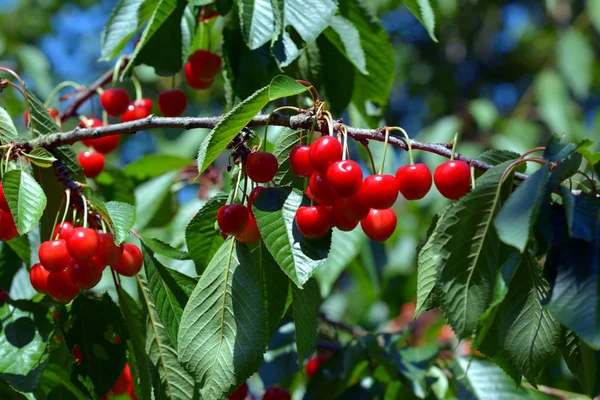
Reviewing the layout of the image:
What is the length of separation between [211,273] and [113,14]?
2.63ft

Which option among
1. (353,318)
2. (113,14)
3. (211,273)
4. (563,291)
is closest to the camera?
(563,291)

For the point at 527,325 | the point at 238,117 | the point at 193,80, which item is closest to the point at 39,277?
the point at 238,117

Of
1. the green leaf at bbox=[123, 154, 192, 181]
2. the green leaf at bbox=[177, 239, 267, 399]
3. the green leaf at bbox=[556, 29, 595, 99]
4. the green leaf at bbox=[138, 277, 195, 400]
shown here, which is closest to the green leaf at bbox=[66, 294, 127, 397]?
the green leaf at bbox=[138, 277, 195, 400]

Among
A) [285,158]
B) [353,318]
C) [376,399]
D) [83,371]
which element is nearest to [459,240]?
[285,158]

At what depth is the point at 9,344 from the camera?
4.83ft

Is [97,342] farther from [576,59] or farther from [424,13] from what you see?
[576,59]

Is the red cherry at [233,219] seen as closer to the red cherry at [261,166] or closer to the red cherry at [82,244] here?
the red cherry at [261,166]

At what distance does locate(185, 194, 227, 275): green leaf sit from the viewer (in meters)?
1.42

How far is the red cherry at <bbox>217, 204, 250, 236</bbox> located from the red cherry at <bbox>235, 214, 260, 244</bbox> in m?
0.03

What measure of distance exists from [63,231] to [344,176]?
1.83 feet

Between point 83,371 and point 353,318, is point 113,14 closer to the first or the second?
point 83,371

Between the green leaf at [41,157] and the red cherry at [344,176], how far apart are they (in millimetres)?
522

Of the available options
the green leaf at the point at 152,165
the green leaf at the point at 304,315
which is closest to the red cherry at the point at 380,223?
the green leaf at the point at 304,315

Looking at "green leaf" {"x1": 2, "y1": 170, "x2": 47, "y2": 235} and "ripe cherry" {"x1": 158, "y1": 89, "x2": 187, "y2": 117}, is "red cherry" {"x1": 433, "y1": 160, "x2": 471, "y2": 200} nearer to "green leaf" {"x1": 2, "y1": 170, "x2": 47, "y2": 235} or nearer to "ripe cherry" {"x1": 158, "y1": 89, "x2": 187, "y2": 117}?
"green leaf" {"x1": 2, "y1": 170, "x2": 47, "y2": 235}
